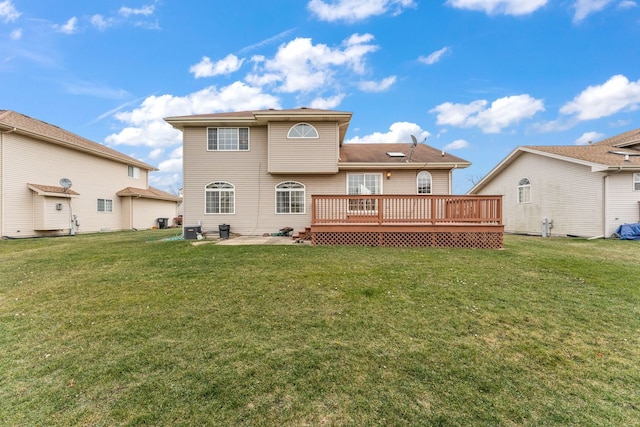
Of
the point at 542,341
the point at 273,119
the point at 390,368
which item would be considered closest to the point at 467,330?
the point at 542,341

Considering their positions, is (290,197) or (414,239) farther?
(290,197)

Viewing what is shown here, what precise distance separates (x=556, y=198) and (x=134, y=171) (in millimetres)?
28111

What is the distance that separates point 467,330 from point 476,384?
1.06 m

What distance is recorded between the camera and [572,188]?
13.4m

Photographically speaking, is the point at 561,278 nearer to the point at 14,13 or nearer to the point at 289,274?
the point at 289,274

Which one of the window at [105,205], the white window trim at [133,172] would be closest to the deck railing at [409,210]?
the window at [105,205]

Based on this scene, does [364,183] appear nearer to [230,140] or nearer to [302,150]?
[302,150]

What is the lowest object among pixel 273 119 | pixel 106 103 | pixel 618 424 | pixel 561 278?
pixel 618 424

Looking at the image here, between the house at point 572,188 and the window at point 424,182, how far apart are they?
700 cm

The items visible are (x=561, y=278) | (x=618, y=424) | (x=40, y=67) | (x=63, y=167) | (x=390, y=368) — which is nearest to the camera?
(x=618, y=424)

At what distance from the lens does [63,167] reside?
16047mm

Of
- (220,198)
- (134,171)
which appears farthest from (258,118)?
(134,171)

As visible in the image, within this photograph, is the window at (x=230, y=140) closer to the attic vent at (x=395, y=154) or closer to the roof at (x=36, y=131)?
the attic vent at (x=395, y=154)

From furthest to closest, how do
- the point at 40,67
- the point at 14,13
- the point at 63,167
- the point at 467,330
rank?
the point at 40,67, the point at 63,167, the point at 14,13, the point at 467,330
